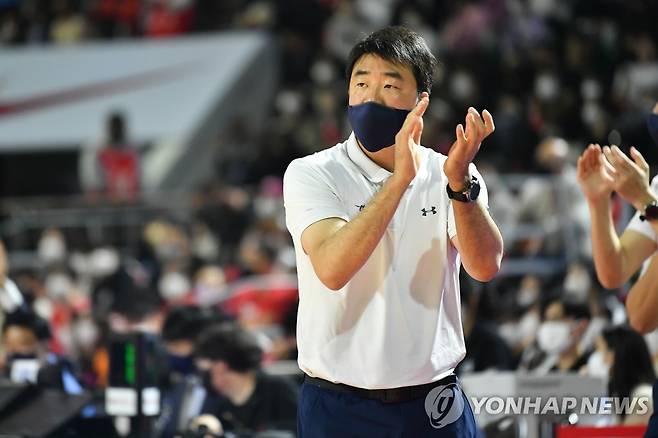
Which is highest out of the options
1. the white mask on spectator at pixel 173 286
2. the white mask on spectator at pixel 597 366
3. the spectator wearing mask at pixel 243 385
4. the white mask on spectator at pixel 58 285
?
the white mask on spectator at pixel 597 366

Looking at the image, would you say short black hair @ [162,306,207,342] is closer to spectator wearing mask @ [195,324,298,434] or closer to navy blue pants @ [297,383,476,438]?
spectator wearing mask @ [195,324,298,434]

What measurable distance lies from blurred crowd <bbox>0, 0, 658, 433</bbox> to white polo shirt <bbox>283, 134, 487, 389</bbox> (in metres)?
3.95

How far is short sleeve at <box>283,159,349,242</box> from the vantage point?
4.42m

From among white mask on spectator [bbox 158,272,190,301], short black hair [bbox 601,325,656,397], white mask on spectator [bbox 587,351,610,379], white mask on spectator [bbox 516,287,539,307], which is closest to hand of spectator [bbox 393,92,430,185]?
short black hair [bbox 601,325,656,397]

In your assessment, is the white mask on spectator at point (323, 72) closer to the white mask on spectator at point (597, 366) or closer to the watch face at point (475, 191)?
the white mask on spectator at point (597, 366)

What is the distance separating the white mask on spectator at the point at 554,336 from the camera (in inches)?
339

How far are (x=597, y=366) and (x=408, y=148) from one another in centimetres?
Answer: 401

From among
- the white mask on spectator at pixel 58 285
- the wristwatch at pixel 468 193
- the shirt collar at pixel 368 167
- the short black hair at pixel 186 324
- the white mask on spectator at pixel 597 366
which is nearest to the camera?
the wristwatch at pixel 468 193

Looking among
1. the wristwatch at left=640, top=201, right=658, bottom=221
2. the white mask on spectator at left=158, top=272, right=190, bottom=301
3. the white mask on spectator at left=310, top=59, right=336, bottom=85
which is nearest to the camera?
the wristwatch at left=640, top=201, right=658, bottom=221

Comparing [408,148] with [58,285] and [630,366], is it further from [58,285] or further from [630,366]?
[58,285]

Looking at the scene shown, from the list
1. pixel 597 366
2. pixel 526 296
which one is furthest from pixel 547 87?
pixel 597 366

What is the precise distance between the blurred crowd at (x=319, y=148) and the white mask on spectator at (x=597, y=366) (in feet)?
1.33

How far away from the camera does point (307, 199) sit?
175 inches

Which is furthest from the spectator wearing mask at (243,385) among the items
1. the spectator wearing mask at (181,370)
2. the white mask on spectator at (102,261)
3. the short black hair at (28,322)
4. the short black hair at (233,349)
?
the white mask on spectator at (102,261)
